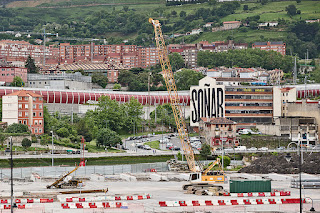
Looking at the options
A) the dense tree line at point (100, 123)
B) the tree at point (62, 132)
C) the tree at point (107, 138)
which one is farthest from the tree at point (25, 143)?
the tree at point (107, 138)

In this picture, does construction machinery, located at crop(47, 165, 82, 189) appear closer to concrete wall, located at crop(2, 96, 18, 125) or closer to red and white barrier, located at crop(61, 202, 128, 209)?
red and white barrier, located at crop(61, 202, 128, 209)

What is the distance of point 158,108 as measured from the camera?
169500 mm

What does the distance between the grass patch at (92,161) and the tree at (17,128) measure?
58.7ft

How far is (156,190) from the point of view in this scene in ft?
269

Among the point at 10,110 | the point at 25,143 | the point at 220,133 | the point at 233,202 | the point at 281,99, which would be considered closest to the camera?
the point at 233,202

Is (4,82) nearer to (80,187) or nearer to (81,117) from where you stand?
(81,117)

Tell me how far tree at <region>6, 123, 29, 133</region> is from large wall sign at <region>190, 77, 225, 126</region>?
43.7m

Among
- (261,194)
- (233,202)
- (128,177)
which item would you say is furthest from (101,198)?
(128,177)

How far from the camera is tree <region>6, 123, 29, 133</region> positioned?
131 meters

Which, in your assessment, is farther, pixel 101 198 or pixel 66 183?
pixel 66 183

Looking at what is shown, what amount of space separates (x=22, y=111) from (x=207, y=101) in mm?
42017

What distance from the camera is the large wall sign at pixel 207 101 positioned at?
527 feet

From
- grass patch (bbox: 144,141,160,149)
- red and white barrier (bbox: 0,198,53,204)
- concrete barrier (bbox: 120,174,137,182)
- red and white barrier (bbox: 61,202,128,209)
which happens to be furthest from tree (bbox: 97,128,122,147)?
red and white barrier (bbox: 61,202,128,209)

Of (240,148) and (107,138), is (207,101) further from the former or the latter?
(107,138)
